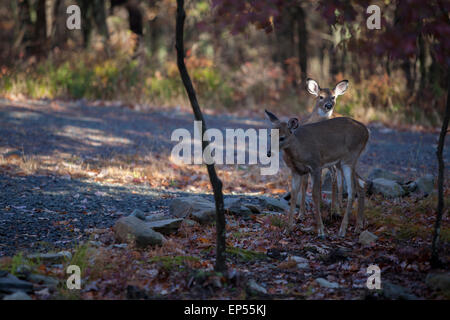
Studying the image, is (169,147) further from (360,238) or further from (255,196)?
(360,238)

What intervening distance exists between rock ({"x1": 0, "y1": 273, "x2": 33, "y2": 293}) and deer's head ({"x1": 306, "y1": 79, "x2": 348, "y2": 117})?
5.59 metres

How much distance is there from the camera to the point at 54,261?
219 inches

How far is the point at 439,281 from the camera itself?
16.5 ft

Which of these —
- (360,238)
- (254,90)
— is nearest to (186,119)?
(254,90)

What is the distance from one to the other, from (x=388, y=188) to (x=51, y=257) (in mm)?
5266

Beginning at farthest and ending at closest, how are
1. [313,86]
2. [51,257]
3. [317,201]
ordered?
[313,86], [317,201], [51,257]

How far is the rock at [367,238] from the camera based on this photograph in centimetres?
643

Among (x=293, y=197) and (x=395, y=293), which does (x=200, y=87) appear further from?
Result: (x=395, y=293)

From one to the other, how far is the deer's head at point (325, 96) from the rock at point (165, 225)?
343 centimetres

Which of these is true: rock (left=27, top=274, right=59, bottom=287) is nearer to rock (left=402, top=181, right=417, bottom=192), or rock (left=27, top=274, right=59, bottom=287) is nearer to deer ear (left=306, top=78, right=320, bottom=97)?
deer ear (left=306, top=78, right=320, bottom=97)

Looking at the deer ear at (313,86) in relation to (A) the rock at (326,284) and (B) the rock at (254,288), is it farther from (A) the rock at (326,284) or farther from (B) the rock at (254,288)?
(B) the rock at (254,288)

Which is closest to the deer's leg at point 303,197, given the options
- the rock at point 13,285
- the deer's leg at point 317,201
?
the deer's leg at point 317,201

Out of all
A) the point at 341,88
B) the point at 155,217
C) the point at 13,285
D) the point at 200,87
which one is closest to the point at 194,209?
the point at 155,217
